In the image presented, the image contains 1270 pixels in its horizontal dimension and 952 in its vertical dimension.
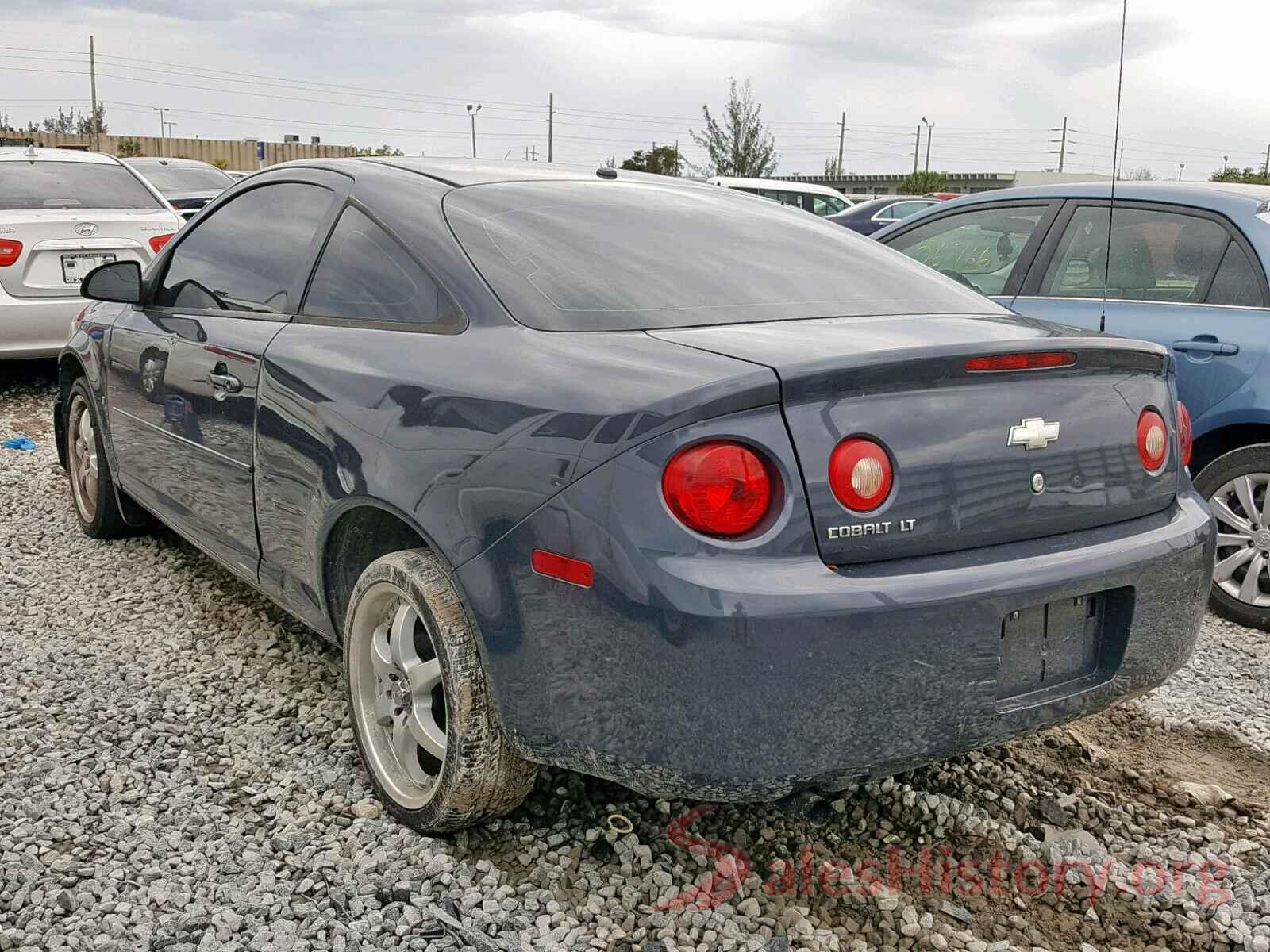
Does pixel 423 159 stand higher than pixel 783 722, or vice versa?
pixel 423 159

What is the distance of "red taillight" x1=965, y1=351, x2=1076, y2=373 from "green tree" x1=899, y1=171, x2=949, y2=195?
170 ft

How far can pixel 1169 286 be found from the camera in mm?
4570

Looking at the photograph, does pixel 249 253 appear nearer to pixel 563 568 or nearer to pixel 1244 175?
pixel 563 568

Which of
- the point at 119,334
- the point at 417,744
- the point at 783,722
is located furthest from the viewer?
the point at 119,334

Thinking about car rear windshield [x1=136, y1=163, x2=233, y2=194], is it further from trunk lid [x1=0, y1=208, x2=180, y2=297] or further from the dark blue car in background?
the dark blue car in background

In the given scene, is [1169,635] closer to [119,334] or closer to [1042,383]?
[1042,383]

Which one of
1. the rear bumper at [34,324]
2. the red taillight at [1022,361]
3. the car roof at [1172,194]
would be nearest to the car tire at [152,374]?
the red taillight at [1022,361]

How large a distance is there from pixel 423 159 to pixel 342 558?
122 cm

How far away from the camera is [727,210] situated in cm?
337

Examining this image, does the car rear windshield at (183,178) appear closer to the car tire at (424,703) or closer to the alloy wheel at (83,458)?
the alloy wheel at (83,458)

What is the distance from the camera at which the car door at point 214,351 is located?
3.32 metres

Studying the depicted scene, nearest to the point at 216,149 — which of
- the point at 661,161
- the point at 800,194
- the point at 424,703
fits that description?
the point at 661,161

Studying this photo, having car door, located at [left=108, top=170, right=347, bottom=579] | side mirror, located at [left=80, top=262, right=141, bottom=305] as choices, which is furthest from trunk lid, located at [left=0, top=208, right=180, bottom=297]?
car door, located at [left=108, top=170, right=347, bottom=579]

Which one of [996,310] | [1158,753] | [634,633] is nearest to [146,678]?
[634,633]
